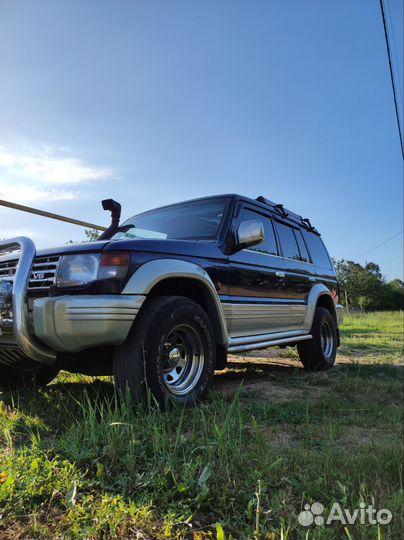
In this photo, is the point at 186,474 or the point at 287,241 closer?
the point at 186,474

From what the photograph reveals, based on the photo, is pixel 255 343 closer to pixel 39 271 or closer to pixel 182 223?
pixel 182 223

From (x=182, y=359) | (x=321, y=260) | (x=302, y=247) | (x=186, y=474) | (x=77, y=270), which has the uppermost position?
(x=302, y=247)

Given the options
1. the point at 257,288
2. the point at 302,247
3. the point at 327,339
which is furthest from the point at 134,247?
the point at 327,339

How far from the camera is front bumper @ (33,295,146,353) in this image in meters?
2.42

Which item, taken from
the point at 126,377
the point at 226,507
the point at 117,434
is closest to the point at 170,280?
the point at 126,377

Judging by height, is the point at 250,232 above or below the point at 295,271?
above

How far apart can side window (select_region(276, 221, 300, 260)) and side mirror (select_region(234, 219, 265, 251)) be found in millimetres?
1568

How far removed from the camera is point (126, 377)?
256 cm

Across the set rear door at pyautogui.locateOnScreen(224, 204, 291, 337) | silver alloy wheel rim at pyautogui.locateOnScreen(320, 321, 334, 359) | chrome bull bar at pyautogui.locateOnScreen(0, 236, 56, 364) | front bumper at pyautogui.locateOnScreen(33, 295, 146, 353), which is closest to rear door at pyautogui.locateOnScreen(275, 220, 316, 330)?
rear door at pyautogui.locateOnScreen(224, 204, 291, 337)

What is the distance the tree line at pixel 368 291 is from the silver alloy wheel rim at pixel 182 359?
65244 mm

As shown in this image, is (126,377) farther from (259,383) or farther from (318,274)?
(318,274)

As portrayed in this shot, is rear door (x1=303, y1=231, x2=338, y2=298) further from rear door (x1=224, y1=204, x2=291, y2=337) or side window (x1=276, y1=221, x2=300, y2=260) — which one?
rear door (x1=224, y1=204, x2=291, y2=337)

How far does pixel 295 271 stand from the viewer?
518 cm

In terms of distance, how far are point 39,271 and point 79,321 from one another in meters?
0.58
